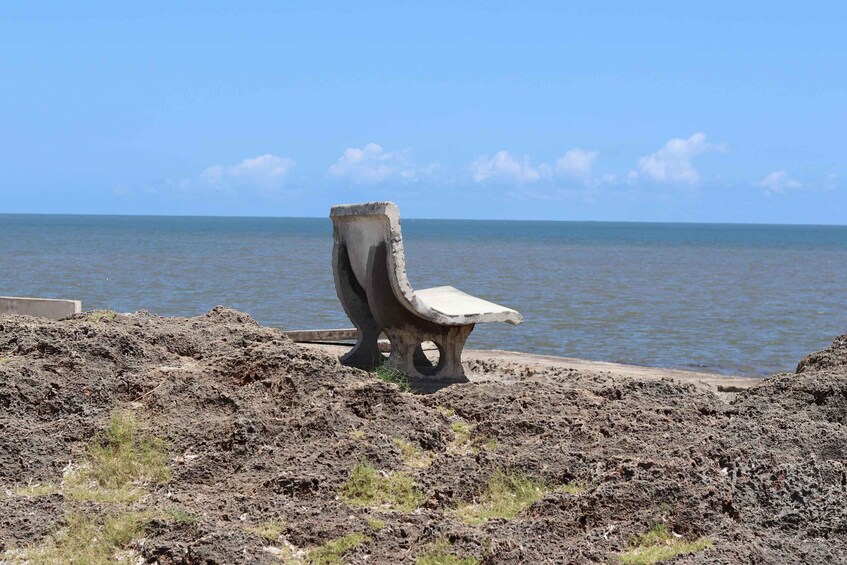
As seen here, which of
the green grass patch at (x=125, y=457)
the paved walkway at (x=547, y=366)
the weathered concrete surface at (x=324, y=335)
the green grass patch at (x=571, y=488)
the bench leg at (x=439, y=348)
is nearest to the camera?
the green grass patch at (x=571, y=488)

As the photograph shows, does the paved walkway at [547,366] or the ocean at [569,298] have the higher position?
the paved walkway at [547,366]

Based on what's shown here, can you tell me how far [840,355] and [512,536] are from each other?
379cm

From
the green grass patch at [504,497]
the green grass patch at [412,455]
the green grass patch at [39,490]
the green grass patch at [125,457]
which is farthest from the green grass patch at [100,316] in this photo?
the green grass patch at [504,497]

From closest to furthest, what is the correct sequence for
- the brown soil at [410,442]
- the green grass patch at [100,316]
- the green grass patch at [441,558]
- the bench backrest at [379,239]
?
the green grass patch at [441,558] < the brown soil at [410,442] < the green grass patch at [100,316] < the bench backrest at [379,239]

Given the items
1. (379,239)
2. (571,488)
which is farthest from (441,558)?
(379,239)

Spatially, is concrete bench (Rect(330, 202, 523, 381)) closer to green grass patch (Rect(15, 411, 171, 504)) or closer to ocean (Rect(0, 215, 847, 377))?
green grass patch (Rect(15, 411, 171, 504))

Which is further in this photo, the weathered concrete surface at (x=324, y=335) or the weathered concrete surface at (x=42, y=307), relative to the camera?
the weathered concrete surface at (x=324, y=335)

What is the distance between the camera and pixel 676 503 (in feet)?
15.7

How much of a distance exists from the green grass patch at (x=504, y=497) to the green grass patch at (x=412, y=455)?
46 centimetres

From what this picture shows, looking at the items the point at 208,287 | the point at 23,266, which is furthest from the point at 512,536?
the point at 23,266

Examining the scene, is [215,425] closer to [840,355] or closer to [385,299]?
[385,299]

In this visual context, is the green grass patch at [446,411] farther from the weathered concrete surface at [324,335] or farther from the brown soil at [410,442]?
the weathered concrete surface at [324,335]

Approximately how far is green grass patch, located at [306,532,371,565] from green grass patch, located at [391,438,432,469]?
1.01 metres

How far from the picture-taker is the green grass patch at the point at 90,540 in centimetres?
431
